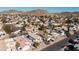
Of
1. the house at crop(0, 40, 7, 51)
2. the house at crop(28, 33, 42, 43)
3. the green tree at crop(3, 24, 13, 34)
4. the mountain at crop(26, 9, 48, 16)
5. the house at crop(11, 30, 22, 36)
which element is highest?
the mountain at crop(26, 9, 48, 16)

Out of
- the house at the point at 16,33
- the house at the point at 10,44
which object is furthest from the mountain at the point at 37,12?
the house at the point at 10,44

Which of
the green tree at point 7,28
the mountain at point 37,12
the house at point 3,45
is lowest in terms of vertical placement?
the house at point 3,45

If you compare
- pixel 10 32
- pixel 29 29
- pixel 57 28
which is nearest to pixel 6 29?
pixel 10 32

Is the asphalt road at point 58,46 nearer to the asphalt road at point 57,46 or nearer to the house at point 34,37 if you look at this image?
the asphalt road at point 57,46

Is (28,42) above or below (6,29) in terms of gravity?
below

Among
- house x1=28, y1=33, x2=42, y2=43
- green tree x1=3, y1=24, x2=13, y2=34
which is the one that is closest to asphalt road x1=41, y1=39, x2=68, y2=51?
house x1=28, y1=33, x2=42, y2=43

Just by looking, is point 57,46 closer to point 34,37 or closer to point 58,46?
point 58,46

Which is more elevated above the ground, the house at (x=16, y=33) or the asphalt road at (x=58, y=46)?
the house at (x=16, y=33)

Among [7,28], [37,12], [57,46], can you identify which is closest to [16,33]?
[7,28]

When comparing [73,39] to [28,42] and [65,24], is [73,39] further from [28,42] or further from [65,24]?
[28,42]

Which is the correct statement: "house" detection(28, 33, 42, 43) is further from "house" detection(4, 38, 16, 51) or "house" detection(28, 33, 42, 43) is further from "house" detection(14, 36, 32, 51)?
"house" detection(4, 38, 16, 51)
